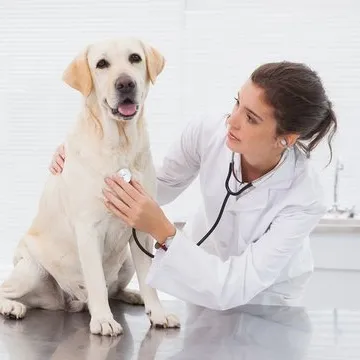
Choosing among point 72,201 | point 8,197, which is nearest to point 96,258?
point 72,201

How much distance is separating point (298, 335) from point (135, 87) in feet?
2.32

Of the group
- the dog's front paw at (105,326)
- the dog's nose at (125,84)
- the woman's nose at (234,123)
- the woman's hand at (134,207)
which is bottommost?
the dog's front paw at (105,326)

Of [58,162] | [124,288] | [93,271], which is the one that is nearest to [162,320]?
[93,271]

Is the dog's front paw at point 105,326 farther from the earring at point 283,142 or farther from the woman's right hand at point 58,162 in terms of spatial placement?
the earring at point 283,142

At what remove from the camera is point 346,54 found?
373cm

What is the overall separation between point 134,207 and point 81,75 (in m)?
0.34

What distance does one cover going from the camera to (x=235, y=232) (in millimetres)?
2070

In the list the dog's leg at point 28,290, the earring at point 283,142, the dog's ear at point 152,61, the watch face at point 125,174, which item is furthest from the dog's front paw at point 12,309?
the earring at point 283,142

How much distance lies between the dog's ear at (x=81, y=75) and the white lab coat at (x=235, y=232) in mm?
418

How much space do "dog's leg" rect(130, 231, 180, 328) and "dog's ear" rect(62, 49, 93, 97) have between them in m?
0.38

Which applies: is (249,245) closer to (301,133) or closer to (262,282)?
(262,282)

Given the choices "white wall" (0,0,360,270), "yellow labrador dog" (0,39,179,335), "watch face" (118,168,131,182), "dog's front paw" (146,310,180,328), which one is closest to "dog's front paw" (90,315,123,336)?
"yellow labrador dog" (0,39,179,335)

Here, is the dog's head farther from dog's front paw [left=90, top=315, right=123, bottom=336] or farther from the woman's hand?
dog's front paw [left=90, top=315, right=123, bottom=336]

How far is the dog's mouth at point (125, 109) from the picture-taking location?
1735 mm
